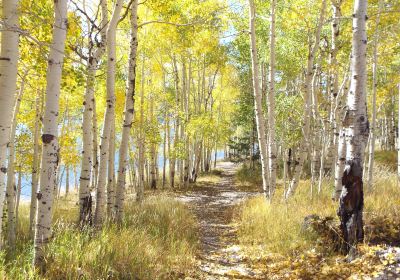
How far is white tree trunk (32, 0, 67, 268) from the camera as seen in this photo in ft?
11.2

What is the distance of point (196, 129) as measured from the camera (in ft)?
47.6

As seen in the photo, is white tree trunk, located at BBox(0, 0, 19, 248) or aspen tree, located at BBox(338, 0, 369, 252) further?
aspen tree, located at BBox(338, 0, 369, 252)

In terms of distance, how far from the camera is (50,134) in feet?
11.3

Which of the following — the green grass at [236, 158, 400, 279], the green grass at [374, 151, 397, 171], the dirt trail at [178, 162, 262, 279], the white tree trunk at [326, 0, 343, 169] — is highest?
the white tree trunk at [326, 0, 343, 169]

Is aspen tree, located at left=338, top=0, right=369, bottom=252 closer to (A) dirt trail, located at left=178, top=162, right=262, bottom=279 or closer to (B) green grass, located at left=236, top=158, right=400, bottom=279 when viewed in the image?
(B) green grass, located at left=236, top=158, right=400, bottom=279

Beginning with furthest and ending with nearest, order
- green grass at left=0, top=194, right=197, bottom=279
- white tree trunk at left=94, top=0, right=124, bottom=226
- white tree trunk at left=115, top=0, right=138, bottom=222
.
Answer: white tree trunk at left=115, top=0, right=138, bottom=222
white tree trunk at left=94, top=0, right=124, bottom=226
green grass at left=0, top=194, right=197, bottom=279

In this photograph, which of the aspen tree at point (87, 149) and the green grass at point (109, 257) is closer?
the green grass at point (109, 257)

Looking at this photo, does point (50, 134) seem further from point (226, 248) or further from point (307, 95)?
point (307, 95)

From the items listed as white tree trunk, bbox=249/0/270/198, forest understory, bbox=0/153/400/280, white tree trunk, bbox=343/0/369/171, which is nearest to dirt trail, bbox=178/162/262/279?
forest understory, bbox=0/153/400/280

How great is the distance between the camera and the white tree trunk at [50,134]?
341cm

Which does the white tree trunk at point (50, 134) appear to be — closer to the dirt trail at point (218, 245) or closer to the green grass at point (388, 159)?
the dirt trail at point (218, 245)

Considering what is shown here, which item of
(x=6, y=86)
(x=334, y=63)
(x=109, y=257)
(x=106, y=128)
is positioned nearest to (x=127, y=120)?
(x=106, y=128)

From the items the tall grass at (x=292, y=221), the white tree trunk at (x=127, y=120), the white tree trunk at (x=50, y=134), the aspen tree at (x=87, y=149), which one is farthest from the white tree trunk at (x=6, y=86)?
the tall grass at (x=292, y=221)

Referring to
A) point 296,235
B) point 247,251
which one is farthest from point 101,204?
point 296,235
